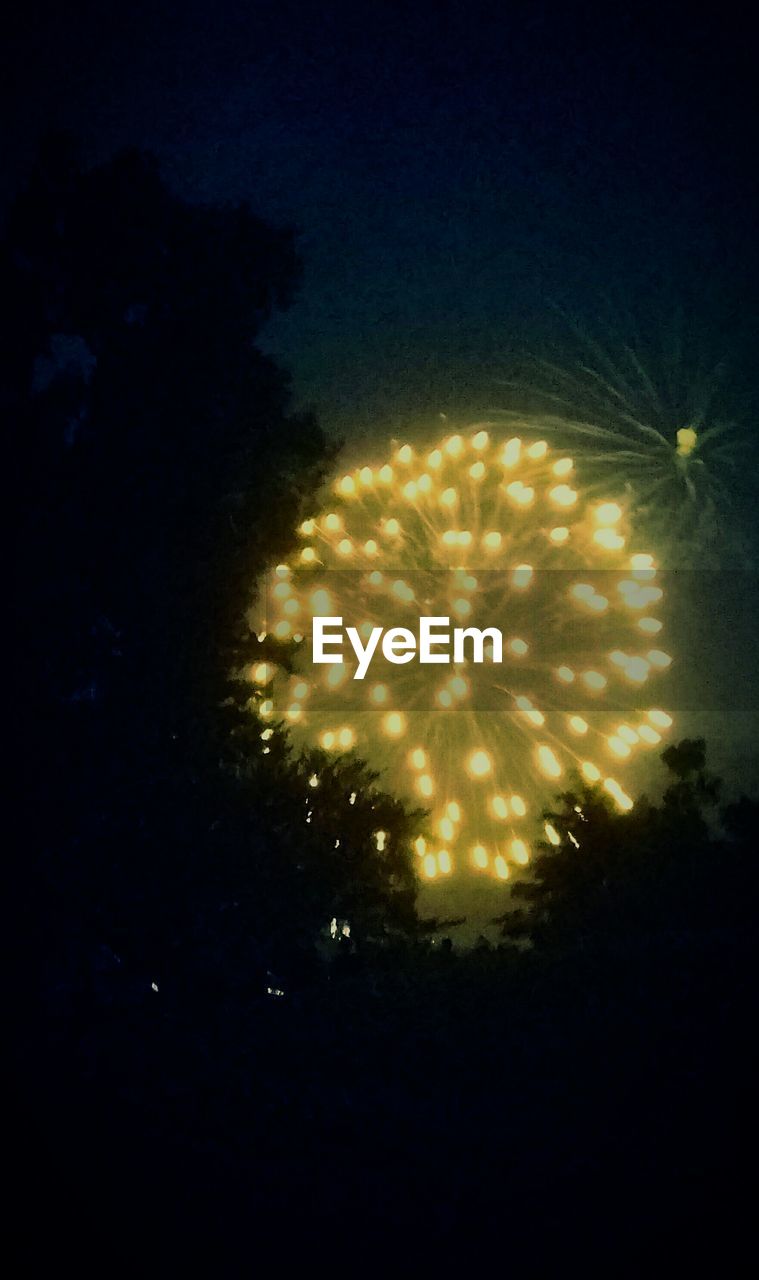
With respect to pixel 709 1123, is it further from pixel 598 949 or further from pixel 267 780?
pixel 267 780

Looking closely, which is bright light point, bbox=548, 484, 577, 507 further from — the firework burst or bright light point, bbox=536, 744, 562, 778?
bright light point, bbox=536, 744, 562, 778

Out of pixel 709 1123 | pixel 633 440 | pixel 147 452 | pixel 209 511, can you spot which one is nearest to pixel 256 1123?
pixel 709 1123

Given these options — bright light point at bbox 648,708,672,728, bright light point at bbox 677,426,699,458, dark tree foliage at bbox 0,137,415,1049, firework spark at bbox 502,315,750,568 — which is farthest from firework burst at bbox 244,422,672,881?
dark tree foliage at bbox 0,137,415,1049

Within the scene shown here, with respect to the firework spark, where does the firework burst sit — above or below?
below

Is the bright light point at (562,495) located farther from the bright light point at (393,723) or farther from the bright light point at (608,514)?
the bright light point at (393,723)

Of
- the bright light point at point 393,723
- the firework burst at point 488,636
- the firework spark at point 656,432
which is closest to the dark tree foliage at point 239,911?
the firework burst at point 488,636
